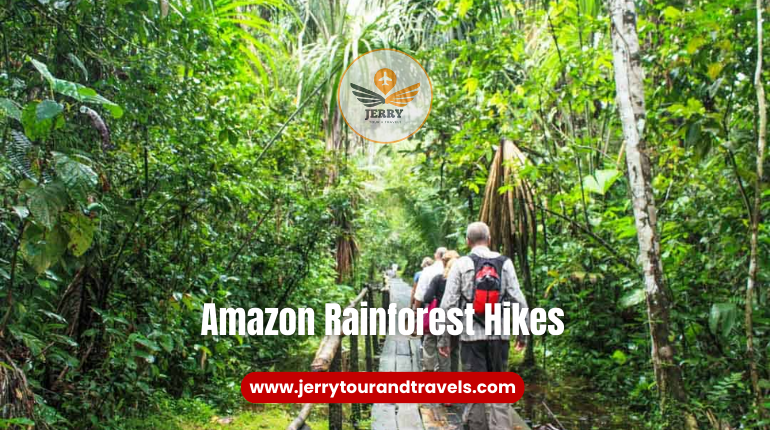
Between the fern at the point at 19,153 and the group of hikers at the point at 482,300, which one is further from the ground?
the fern at the point at 19,153

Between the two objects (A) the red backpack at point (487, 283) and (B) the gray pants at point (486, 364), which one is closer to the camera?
(A) the red backpack at point (487, 283)

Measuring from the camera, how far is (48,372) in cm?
260

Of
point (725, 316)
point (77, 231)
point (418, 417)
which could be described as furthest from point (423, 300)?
point (77, 231)

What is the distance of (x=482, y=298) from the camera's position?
3.30 m

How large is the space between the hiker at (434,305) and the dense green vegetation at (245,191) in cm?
80

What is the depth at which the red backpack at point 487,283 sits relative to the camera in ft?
10.7

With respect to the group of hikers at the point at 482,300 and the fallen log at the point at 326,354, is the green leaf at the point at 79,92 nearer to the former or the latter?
the fallen log at the point at 326,354

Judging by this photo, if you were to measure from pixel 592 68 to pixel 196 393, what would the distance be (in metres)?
4.06

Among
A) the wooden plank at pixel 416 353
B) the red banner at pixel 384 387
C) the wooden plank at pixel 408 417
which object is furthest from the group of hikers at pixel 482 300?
the wooden plank at pixel 416 353

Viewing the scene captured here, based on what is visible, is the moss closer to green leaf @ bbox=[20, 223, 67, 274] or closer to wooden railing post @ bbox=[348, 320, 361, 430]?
wooden railing post @ bbox=[348, 320, 361, 430]

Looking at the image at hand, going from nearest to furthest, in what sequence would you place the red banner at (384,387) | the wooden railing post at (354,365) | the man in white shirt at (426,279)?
the red banner at (384,387)
the wooden railing post at (354,365)
the man in white shirt at (426,279)

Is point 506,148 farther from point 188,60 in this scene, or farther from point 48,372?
point 48,372

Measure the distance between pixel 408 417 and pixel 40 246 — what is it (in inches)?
119

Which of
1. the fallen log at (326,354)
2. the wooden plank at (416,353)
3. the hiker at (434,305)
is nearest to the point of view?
the fallen log at (326,354)
